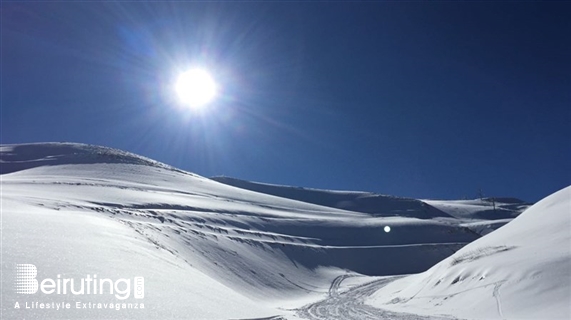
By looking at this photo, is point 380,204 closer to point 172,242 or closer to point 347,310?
point 172,242

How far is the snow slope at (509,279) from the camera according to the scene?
1523 cm

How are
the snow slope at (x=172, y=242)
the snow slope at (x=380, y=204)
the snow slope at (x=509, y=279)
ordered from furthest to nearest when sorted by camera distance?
the snow slope at (x=380, y=204), the snow slope at (x=509, y=279), the snow slope at (x=172, y=242)

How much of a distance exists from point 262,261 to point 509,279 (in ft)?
71.2

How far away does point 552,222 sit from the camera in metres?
21.9

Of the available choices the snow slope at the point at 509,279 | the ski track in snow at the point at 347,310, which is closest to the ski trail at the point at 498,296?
the snow slope at the point at 509,279

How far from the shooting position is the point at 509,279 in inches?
675

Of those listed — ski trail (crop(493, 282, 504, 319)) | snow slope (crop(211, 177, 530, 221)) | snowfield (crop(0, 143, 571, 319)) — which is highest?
snow slope (crop(211, 177, 530, 221))

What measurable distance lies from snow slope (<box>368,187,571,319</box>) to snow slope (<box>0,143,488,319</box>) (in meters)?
8.03

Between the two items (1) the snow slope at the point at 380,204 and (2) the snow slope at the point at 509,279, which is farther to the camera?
(1) the snow slope at the point at 380,204

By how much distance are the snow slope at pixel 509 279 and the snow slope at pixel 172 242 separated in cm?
803

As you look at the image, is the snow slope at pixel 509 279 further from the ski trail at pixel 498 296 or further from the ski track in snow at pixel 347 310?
the ski track in snow at pixel 347 310

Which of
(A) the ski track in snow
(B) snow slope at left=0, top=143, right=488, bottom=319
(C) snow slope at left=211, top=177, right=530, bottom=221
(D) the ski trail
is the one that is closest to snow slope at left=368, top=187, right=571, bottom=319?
(D) the ski trail

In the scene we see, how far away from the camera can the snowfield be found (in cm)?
1040

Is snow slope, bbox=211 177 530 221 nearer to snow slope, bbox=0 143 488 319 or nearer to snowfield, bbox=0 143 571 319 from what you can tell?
snow slope, bbox=0 143 488 319
